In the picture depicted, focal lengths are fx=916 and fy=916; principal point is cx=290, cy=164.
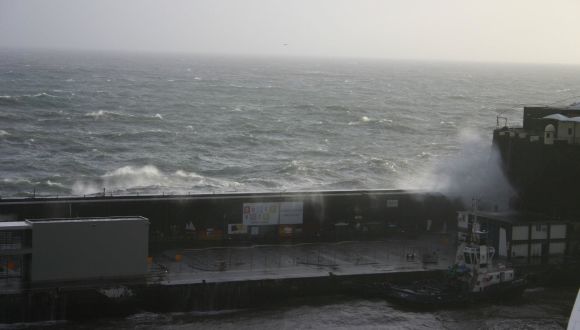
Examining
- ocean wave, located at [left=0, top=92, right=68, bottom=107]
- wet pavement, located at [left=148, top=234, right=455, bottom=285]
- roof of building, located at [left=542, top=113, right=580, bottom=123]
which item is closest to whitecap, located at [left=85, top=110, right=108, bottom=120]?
ocean wave, located at [left=0, top=92, right=68, bottom=107]

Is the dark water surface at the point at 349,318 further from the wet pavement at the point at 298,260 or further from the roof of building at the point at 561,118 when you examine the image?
the roof of building at the point at 561,118

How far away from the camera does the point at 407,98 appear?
132m

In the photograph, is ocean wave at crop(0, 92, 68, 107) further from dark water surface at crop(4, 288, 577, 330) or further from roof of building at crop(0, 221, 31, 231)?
dark water surface at crop(4, 288, 577, 330)

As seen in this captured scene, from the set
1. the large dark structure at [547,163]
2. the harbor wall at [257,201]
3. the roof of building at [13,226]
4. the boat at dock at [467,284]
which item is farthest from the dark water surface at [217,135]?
the roof of building at [13,226]

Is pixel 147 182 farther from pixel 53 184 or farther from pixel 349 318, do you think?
pixel 349 318

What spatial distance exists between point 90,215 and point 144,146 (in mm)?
38342

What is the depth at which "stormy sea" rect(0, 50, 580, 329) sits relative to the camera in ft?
94.0

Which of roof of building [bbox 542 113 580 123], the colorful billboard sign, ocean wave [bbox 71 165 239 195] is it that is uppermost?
roof of building [bbox 542 113 580 123]

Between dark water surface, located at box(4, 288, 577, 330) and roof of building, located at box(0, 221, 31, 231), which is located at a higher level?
roof of building, located at box(0, 221, 31, 231)

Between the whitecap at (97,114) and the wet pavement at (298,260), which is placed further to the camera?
the whitecap at (97,114)

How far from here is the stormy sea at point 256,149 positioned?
28641 mm

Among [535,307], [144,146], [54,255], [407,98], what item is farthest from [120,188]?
[407,98]

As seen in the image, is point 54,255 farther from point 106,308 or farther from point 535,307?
point 535,307

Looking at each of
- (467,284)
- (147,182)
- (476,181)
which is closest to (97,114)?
(147,182)
